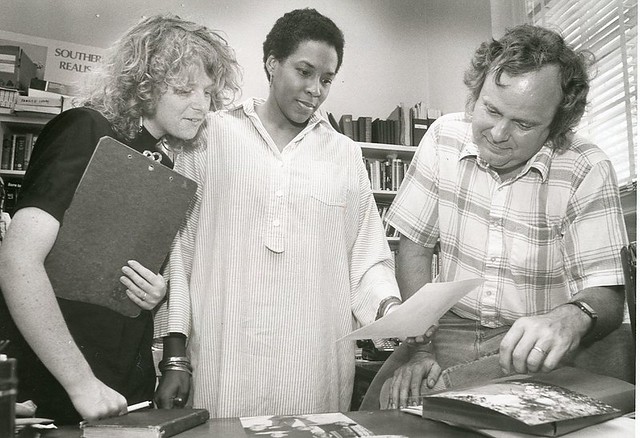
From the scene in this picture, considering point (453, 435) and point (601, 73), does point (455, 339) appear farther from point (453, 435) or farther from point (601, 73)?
point (601, 73)

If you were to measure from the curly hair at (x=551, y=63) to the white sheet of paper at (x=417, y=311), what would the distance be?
1.72 ft

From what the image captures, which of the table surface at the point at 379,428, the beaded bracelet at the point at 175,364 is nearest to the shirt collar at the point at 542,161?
the table surface at the point at 379,428

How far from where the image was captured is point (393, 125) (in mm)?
3387

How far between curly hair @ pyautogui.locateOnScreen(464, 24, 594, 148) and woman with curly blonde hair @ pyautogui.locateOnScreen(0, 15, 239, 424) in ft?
1.87

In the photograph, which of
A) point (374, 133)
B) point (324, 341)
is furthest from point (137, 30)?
point (374, 133)

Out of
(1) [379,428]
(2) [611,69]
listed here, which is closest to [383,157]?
(2) [611,69]

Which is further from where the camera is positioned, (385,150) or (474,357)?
(385,150)

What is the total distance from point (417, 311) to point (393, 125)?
8.57ft

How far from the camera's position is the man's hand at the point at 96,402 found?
0.80 metres

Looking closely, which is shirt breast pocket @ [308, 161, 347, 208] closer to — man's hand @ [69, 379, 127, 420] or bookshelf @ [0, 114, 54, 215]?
man's hand @ [69, 379, 127, 420]

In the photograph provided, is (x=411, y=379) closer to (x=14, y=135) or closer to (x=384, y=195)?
(x=384, y=195)

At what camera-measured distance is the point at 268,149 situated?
1352 millimetres

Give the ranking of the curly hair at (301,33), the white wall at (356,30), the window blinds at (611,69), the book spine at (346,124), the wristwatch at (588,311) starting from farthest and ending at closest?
the book spine at (346,124), the white wall at (356,30), the window blinds at (611,69), the curly hair at (301,33), the wristwatch at (588,311)

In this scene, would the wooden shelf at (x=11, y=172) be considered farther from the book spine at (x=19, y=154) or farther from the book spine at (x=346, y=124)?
the book spine at (x=346, y=124)
